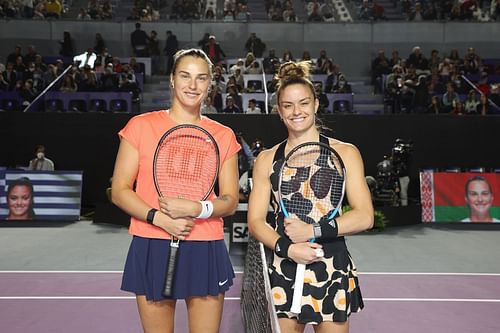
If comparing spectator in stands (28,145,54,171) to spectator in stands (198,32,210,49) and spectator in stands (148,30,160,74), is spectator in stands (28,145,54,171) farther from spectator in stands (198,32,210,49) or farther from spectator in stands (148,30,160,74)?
spectator in stands (198,32,210,49)

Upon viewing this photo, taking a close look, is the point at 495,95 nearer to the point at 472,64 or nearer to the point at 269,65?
the point at 472,64

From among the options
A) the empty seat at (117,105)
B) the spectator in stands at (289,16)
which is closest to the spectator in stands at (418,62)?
the spectator in stands at (289,16)

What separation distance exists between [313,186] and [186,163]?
1.90 feet

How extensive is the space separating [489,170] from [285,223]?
39.9ft

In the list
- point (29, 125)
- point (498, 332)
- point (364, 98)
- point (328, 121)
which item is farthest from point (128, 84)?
point (498, 332)

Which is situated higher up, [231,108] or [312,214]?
[231,108]

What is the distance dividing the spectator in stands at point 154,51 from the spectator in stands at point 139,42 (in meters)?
0.13

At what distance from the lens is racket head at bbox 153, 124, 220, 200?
3.06 meters

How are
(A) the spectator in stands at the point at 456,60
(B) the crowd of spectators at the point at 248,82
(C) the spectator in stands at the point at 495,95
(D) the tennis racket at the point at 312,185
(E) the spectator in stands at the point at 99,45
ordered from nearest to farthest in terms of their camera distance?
(D) the tennis racket at the point at 312,185 < (B) the crowd of spectators at the point at 248,82 < (C) the spectator in stands at the point at 495,95 < (A) the spectator in stands at the point at 456,60 < (E) the spectator in stands at the point at 99,45

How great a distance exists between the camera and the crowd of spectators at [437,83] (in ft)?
50.5

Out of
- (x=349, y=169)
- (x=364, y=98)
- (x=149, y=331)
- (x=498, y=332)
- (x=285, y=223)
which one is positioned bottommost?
(x=498, y=332)

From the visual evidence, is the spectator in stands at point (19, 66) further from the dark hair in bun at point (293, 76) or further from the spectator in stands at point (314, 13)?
the dark hair in bun at point (293, 76)

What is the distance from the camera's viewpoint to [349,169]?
3205 mm

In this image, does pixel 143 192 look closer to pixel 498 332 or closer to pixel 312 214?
Answer: pixel 312 214
